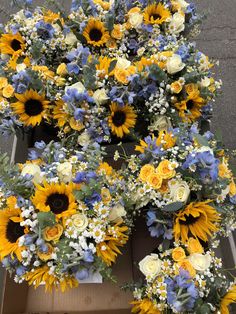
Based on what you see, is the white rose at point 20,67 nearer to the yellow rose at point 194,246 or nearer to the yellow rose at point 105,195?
the yellow rose at point 105,195

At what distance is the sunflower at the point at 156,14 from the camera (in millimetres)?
1462

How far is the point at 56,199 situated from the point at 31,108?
440 millimetres

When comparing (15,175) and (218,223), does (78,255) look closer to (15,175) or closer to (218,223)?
(15,175)

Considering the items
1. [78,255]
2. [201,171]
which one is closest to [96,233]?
[78,255]

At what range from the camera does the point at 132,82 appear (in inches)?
49.0

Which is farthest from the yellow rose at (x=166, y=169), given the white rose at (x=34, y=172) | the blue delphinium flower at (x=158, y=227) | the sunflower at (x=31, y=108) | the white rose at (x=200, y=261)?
the sunflower at (x=31, y=108)

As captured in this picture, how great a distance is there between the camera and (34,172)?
103cm

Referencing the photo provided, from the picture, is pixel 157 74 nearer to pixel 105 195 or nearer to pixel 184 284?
pixel 105 195

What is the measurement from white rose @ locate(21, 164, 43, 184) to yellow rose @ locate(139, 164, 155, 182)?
278 millimetres

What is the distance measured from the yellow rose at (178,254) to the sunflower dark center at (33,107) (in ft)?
2.18

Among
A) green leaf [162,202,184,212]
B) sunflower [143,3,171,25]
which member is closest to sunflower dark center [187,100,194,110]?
sunflower [143,3,171,25]

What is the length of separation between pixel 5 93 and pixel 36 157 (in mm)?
299

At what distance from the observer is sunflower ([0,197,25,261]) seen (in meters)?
0.97

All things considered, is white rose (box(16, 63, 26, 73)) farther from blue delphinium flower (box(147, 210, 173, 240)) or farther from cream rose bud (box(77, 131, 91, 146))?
blue delphinium flower (box(147, 210, 173, 240))
